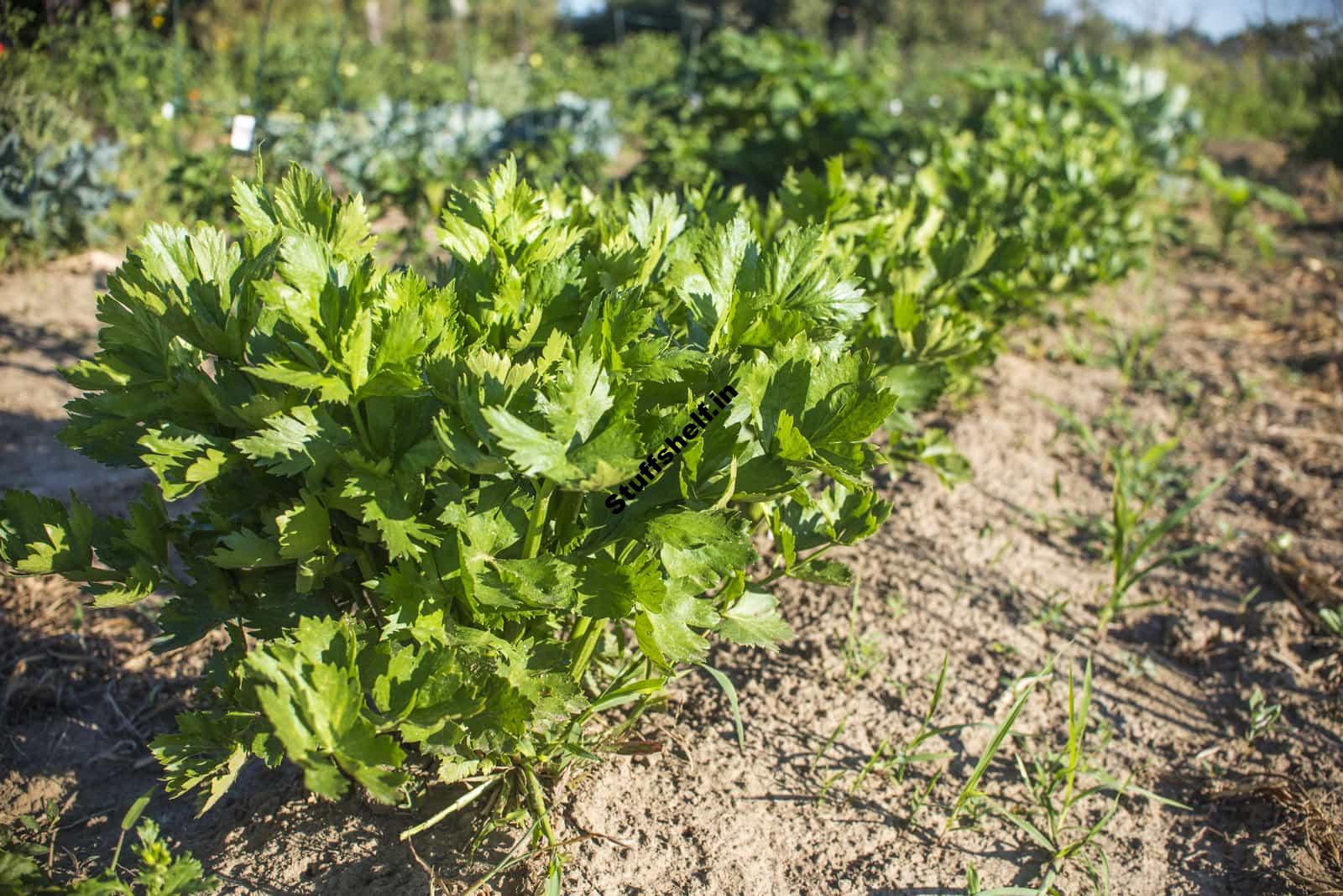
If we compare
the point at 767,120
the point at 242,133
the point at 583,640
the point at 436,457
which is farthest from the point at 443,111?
the point at 436,457

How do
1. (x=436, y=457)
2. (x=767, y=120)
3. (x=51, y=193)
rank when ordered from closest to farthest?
1. (x=436, y=457)
2. (x=51, y=193)
3. (x=767, y=120)

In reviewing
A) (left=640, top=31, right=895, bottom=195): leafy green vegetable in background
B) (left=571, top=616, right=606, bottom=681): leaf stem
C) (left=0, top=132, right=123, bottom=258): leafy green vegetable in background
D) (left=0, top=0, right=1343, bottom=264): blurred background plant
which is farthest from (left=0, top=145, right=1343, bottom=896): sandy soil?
(left=640, top=31, right=895, bottom=195): leafy green vegetable in background

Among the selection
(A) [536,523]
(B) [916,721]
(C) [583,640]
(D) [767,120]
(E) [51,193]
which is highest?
(D) [767,120]

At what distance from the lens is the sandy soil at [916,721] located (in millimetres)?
1814

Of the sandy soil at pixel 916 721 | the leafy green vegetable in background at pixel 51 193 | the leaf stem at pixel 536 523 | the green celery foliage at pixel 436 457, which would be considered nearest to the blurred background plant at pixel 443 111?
the leafy green vegetable in background at pixel 51 193

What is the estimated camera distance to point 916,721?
7.32 ft

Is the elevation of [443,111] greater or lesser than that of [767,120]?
lesser

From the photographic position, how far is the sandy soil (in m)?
1.81

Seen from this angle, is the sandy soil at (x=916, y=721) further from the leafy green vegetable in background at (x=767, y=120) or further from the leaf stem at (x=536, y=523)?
the leafy green vegetable in background at (x=767, y=120)

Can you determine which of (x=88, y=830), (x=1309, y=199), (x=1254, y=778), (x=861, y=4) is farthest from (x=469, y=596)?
(x=861, y=4)

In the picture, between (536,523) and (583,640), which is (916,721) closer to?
(583,640)

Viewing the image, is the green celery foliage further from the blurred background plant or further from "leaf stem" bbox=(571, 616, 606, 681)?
the blurred background plant

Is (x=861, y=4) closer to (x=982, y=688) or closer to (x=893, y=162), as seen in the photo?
(x=893, y=162)

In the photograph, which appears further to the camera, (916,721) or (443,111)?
(443,111)
